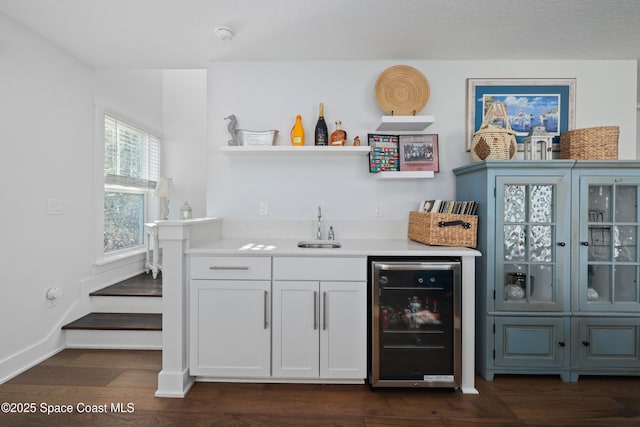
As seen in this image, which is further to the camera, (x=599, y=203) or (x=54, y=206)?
(x=54, y=206)

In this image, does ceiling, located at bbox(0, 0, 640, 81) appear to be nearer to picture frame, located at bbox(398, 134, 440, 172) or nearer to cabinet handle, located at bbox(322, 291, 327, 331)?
picture frame, located at bbox(398, 134, 440, 172)

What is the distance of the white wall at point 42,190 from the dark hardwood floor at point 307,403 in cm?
40

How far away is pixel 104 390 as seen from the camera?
2.13m

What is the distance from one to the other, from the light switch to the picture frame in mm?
2763

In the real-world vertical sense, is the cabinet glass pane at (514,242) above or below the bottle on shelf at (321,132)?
below

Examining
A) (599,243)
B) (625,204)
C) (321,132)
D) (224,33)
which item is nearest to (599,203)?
(625,204)

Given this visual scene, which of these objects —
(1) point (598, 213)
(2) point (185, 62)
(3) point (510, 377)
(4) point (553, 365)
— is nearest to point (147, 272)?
(2) point (185, 62)

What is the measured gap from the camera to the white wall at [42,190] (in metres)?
2.23

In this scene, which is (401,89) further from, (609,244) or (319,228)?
(609,244)

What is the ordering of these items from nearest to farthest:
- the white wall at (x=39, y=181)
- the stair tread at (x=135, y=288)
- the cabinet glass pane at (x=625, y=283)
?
the white wall at (x=39, y=181)
the cabinet glass pane at (x=625, y=283)
the stair tread at (x=135, y=288)

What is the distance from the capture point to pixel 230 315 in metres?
2.15

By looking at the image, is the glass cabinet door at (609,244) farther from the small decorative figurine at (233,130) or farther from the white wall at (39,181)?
the white wall at (39,181)

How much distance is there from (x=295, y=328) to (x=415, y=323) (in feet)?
2.54

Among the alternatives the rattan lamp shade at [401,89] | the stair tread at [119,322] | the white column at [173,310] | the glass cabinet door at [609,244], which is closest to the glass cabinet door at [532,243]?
the glass cabinet door at [609,244]
